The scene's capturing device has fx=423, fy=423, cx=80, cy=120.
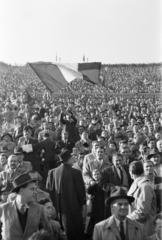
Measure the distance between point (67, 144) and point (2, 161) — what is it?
277 centimetres

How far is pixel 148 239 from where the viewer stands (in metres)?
4.20

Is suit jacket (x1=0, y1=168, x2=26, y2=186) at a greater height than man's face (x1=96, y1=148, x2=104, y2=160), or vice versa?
man's face (x1=96, y1=148, x2=104, y2=160)

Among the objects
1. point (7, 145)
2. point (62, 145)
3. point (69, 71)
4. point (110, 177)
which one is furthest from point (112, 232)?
point (69, 71)

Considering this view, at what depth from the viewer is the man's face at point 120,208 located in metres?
4.03

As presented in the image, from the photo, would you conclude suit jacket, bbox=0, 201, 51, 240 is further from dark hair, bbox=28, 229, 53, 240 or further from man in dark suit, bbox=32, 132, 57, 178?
man in dark suit, bbox=32, 132, 57, 178

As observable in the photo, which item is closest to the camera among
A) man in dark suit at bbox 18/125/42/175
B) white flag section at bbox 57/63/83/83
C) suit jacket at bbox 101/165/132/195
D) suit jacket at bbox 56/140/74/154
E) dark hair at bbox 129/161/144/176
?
dark hair at bbox 129/161/144/176

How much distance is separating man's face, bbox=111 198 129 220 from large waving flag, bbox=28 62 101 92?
6929 mm

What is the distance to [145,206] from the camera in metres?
4.84

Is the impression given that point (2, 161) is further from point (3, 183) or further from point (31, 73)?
point (31, 73)

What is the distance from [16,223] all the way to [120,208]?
1003mm

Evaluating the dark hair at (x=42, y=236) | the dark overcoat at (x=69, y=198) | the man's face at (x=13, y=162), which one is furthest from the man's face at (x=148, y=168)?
the dark hair at (x=42, y=236)

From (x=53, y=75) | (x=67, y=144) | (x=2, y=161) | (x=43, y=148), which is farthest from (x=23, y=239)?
(x=53, y=75)

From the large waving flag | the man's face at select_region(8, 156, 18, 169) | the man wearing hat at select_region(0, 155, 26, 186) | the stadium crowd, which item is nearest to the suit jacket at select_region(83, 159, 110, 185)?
the stadium crowd

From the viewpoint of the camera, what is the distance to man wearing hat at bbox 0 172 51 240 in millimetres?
3887
